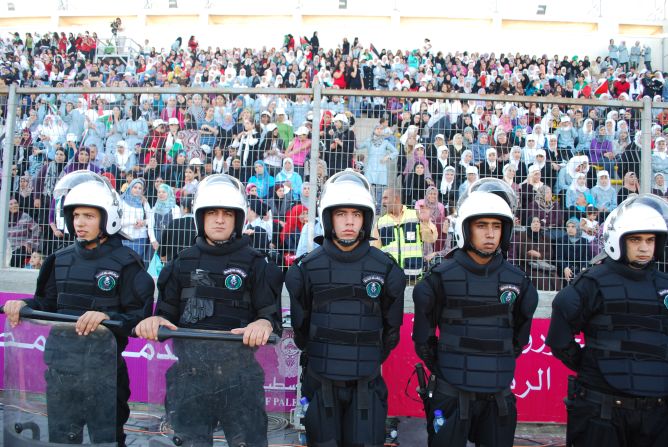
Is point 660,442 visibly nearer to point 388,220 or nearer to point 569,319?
point 569,319

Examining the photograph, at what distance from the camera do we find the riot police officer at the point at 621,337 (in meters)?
3.80

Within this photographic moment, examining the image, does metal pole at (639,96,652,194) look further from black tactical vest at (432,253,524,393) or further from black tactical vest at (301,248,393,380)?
black tactical vest at (301,248,393,380)

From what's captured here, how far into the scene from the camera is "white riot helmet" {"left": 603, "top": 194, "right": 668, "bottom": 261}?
3.99 m

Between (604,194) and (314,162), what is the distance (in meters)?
2.89

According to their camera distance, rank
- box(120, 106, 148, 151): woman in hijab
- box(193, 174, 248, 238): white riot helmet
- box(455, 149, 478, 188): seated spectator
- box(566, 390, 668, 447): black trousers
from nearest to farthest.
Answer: box(566, 390, 668, 447): black trousers
box(193, 174, 248, 238): white riot helmet
box(455, 149, 478, 188): seated spectator
box(120, 106, 148, 151): woman in hijab

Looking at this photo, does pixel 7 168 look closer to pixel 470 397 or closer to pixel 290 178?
pixel 290 178

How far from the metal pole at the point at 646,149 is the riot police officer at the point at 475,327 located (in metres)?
2.40

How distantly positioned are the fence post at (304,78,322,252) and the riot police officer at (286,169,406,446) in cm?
157

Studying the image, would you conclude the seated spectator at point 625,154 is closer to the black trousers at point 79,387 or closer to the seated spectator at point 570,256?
the seated spectator at point 570,256

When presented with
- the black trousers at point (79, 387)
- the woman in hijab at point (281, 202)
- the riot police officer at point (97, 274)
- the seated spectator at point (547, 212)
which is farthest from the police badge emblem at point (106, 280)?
the seated spectator at point (547, 212)

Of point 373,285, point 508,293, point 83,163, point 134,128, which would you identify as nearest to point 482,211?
point 508,293

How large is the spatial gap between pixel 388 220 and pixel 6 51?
2169cm

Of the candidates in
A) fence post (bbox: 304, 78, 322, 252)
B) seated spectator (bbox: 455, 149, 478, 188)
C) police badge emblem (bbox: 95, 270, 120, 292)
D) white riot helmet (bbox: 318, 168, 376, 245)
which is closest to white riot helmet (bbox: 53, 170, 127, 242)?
police badge emblem (bbox: 95, 270, 120, 292)

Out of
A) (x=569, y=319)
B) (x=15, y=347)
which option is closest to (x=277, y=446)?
(x=15, y=347)
